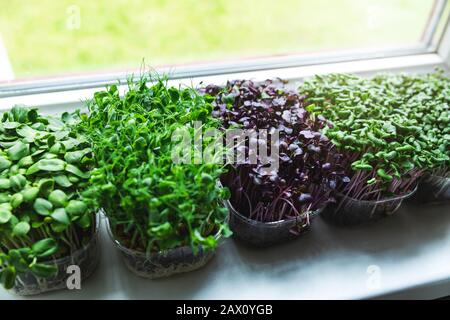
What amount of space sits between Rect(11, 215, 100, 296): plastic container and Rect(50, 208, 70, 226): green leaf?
11cm

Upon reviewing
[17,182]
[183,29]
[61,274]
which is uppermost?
[183,29]

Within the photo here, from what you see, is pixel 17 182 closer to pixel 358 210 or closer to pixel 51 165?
pixel 51 165

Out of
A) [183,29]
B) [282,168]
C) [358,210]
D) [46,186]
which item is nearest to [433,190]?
[358,210]

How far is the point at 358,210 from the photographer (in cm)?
109

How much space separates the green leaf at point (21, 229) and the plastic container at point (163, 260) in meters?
0.19

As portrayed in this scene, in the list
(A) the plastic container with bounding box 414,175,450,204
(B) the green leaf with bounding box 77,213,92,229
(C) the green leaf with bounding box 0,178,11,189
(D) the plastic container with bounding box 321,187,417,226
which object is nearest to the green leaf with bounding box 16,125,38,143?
(C) the green leaf with bounding box 0,178,11,189

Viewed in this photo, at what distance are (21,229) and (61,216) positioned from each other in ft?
0.24

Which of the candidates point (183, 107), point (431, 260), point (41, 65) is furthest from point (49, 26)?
point (431, 260)

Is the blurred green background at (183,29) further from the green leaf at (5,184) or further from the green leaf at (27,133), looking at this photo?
the green leaf at (5,184)

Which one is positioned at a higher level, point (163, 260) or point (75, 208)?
point (75, 208)

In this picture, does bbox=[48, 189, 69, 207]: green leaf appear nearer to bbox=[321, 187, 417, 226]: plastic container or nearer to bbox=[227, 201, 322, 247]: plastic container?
bbox=[227, 201, 322, 247]: plastic container

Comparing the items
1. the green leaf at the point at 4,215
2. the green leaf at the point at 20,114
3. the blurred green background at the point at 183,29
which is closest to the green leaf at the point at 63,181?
the green leaf at the point at 4,215

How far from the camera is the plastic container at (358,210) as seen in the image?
42.1 inches

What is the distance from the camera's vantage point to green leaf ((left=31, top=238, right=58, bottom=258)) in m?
0.79
